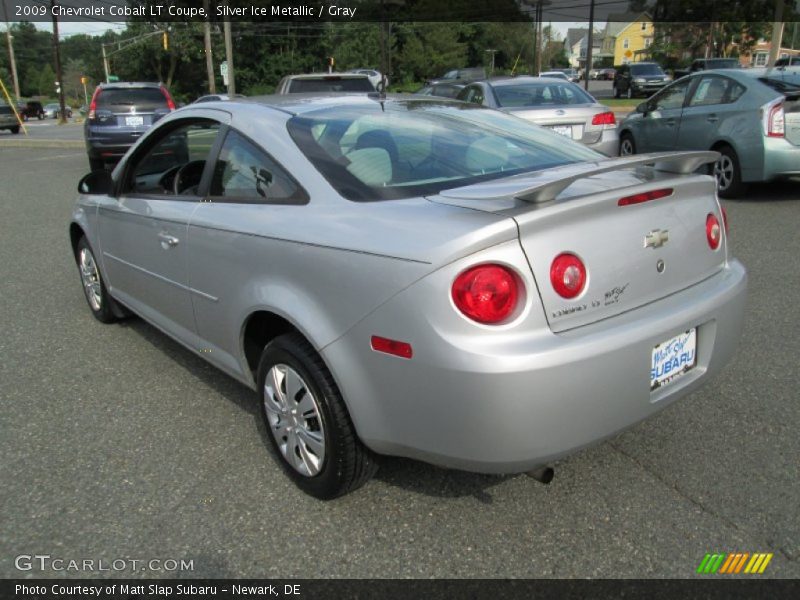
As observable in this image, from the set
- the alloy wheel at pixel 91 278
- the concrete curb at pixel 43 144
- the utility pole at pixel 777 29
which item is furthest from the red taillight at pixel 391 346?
the utility pole at pixel 777 29

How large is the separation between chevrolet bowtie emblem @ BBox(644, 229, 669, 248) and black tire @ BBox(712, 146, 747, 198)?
640 cm

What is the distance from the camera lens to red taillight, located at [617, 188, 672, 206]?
7.46 feet

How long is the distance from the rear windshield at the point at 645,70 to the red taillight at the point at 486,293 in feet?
121

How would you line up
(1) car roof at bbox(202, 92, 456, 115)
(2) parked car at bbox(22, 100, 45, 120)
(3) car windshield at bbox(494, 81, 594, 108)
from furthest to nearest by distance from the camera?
(2) parked car at bbox(22, 100, 45, 120), (3) car windshield at bbox(494, 81, 594, 108), (1) car roof at bbox(202, 92, 456, 115)

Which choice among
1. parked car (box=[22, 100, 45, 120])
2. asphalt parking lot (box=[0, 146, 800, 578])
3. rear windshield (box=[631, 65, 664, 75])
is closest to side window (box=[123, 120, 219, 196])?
asphalt parking lot (box=[0, 146, 800, 578])

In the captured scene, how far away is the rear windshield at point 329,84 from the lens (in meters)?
11.0

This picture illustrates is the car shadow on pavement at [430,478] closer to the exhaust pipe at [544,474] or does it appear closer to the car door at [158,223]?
the exhaust pipe at [544,474]

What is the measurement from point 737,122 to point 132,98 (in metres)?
10.8

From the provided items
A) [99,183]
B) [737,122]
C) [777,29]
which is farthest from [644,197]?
[777,29]

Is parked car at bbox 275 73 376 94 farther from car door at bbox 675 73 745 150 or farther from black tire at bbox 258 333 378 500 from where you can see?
black tire at bbox 258 333 378 500

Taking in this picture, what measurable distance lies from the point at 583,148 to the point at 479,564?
201cm

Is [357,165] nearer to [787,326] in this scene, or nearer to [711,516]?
[711,516]

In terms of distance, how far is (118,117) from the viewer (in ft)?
42.5
